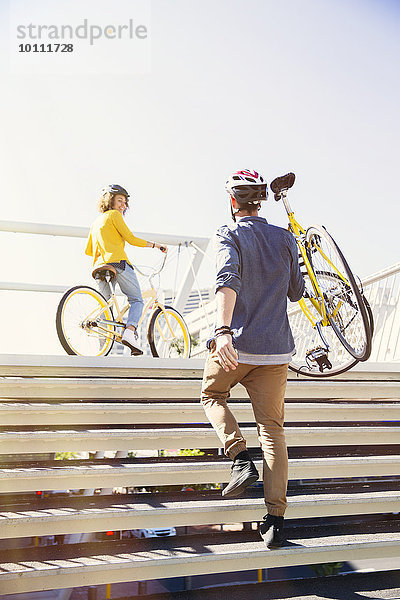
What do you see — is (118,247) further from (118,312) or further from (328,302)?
(328,302)

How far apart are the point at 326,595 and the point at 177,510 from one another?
0.87m

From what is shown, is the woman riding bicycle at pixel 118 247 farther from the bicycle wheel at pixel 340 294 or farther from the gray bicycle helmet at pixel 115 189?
the bicycle wheel at pixel 340 294

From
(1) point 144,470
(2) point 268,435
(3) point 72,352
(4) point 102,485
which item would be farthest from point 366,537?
(3) point 72,352

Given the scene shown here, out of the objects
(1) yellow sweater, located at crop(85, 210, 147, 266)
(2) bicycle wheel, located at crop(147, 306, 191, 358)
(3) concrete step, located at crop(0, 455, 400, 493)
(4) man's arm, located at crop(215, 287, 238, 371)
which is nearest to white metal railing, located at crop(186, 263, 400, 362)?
(2) bicycle wheel, located at crop(147, 306, 191, 358)

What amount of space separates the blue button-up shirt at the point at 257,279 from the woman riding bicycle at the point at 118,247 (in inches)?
107

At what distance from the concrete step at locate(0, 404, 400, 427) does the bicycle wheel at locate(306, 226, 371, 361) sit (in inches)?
17.1

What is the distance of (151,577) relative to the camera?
2.82 meters

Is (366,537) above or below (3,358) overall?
below

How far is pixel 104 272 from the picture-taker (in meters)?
5.44

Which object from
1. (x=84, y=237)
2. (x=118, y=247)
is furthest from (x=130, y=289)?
(x=84, y=237)

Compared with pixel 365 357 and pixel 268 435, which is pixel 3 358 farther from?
pixel 365 357

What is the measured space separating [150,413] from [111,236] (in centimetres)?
217

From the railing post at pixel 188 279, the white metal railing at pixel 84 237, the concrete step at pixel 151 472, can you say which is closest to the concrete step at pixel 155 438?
the concrete step at pixel 151 472

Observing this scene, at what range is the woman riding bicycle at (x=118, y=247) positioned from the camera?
5406 mm
